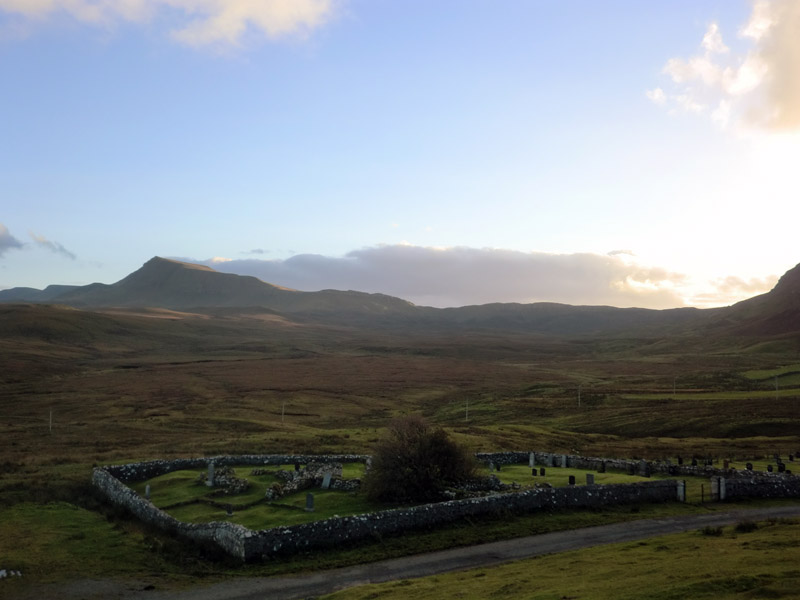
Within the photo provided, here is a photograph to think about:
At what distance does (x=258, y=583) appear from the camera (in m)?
21.5

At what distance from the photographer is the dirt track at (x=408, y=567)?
2053cm

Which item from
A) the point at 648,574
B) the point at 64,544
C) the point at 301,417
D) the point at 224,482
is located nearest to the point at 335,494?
the point at 224,482

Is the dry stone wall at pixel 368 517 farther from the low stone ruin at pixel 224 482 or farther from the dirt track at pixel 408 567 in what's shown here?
the low stone ruin at pixel 224 482

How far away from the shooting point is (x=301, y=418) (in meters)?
90.8

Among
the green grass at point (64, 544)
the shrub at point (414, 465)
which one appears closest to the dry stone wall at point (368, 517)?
the green grass at point (64, 544)

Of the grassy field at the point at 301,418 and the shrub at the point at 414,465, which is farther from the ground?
the shrub at the point at 414,465

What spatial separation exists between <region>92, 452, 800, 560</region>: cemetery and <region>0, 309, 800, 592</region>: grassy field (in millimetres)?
790

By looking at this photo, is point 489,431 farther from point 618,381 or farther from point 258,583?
point 618,381

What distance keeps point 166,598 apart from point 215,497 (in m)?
13.0

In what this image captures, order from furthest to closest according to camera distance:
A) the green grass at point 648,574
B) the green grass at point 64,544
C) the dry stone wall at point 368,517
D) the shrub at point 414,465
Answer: the shrub at point 414,465 → the dry stone wall at point 368,517 → the green grass at point 64,544 → the green grass at point 648,574

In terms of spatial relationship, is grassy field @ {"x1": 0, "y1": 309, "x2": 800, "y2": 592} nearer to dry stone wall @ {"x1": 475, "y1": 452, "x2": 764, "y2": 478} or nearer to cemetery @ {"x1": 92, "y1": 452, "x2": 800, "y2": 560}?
cemetery @ {"x1": 92, "y1": 452, "x2": 800, "y2": 560}

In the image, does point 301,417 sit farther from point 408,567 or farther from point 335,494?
point 408,567

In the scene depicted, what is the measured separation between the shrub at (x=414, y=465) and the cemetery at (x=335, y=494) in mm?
768

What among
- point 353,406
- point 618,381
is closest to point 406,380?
point 353,406
